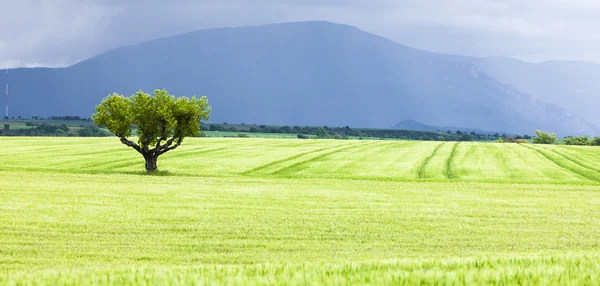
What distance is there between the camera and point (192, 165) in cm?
5156

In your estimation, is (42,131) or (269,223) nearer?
(269,223)

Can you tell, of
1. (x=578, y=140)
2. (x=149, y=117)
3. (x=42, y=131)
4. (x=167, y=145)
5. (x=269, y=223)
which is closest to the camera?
(x=269, y=223)

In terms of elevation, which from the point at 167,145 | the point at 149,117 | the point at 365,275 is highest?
the point at 149,117

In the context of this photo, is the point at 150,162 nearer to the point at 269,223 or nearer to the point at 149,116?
the point at 149,116

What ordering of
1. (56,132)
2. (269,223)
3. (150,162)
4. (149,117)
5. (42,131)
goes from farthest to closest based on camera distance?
(42,131)
(56,132)
(150,162)
(149,117)
(269,223)

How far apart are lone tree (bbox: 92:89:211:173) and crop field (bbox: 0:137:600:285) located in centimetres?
253

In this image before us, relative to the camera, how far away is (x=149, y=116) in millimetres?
45656

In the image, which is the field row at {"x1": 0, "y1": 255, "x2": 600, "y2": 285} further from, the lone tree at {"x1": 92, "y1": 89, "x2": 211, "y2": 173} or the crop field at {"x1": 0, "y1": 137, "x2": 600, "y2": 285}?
the lone tree at {"x1": 92, "y1": 89, "x2": 211, "y2": 173}

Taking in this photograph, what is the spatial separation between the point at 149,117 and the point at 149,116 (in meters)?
0.07

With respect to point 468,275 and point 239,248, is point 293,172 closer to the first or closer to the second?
point 239,248

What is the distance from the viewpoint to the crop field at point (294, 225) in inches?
314

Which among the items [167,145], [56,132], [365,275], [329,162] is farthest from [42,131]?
[365,275]

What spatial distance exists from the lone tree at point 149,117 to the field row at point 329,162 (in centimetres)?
250

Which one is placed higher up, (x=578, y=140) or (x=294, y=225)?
(x=578, y=140)
